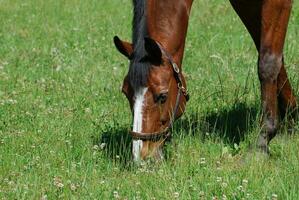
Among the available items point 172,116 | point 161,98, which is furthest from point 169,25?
point 172,116

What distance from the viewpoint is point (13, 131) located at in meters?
7.07

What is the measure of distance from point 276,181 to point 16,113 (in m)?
3.60

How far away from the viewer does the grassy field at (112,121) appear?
16.9 ft

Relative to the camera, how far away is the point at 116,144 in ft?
21.0

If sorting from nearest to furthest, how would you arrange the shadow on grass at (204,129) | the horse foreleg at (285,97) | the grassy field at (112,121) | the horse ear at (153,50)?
the grassy field at (112,121) → the horse ear at (153,50) → the shadow on grass at (204,129) → the horse foreleg at (285,97)

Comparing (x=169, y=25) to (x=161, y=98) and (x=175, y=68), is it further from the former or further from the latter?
(x=161, y=98)

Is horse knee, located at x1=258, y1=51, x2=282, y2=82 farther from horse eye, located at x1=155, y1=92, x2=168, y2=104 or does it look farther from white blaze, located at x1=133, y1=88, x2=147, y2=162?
white blaze, located at x1=133, y1=88, x2=147, y2=162

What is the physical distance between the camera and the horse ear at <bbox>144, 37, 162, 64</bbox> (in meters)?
5.39

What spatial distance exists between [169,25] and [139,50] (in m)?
0.43

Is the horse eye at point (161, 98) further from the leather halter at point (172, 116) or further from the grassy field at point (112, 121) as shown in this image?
the grassy field at point (112, 121)

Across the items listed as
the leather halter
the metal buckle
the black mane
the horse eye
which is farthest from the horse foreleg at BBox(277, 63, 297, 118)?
the black mane

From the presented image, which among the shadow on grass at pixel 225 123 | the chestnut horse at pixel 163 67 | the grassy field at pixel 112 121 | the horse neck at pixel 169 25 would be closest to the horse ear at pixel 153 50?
the chestnut horse at pixel 163 67

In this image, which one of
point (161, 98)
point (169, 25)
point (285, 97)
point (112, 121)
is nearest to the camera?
point (161, 98)

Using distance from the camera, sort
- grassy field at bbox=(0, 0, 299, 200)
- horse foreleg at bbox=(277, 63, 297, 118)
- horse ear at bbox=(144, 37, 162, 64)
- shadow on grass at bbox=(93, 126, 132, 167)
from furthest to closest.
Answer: horse foreleg at bbox=(277, 63, 297, 118), shadow on grass at bbox=(93, 126, 132, 167), horse ear at bbox=(144, 37, 162, 64), grassy field at bbox=(0, 0, 299, 200)
